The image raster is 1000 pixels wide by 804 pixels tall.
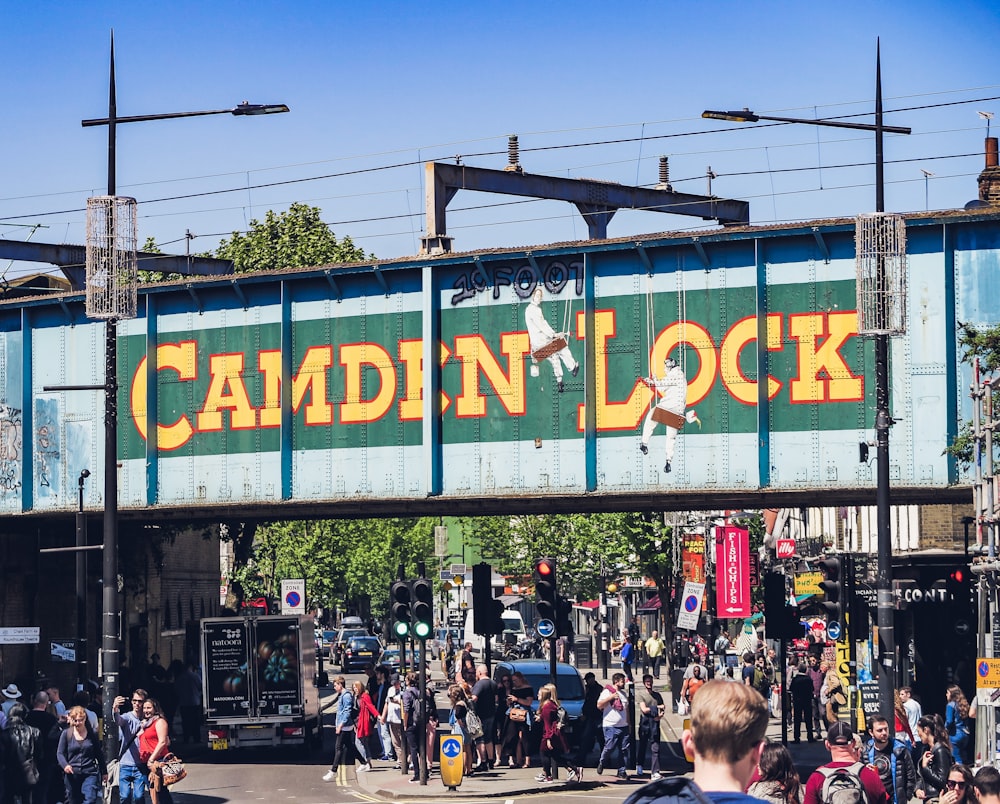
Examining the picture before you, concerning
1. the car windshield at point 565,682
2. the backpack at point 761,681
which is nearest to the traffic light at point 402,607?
the car windshield at point 565,682

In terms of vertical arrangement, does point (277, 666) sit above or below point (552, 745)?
above

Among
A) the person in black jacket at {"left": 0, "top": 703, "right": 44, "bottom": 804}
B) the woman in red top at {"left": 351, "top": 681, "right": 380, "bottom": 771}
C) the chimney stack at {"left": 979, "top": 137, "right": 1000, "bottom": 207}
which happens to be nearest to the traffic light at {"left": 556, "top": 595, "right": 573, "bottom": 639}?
the woman in red top at {"left": 351, "top": 681, "right": 380, "bottom": 771}

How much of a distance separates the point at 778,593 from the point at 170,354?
1289 centimetres

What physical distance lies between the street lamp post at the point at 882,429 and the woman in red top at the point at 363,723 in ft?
35.3

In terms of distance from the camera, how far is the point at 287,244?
6112cm

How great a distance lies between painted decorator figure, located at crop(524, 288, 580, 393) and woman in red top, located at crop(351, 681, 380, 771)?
6728 millimetres

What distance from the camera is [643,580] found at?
89.1m

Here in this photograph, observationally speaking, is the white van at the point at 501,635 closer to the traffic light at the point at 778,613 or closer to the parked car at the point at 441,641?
the parked car at the point at 441,641

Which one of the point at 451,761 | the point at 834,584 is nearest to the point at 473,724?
the point at 451,761

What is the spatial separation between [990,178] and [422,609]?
793 inches

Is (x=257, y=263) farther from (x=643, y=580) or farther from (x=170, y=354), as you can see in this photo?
(x=643, y=580)

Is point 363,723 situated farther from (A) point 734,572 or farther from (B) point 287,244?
(B) point 287,244

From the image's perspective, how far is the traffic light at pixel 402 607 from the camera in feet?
97.4

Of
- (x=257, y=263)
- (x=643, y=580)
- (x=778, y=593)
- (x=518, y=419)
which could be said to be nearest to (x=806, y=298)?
(x=518, y=419)
